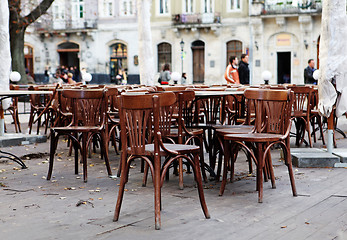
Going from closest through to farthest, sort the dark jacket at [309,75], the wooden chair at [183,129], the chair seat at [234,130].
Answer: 1. the wooden chair at [183,129]
2. the chair seat at [234,130]
3. the dark jacket at [309,75]

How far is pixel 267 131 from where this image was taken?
6277mm

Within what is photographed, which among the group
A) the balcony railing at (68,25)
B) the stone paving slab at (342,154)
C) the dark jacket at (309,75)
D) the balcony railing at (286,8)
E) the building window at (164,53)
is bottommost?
the stone paving slab at (342,154)

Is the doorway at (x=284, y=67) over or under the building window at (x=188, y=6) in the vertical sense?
under

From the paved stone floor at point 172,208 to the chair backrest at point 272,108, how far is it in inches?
24.0

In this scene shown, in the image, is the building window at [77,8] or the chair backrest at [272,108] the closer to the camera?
the chair backrest at [272,108]

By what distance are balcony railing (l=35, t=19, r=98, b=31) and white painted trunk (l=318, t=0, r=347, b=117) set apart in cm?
3432

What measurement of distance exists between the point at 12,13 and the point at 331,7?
17864 millimetres

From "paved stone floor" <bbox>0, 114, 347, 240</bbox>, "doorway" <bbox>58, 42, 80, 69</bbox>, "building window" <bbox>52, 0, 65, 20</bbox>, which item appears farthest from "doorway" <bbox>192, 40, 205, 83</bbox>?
"paved stone floor" <bbox>0, 114, 347, 240</bbox>

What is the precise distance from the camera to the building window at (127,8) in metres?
40.2

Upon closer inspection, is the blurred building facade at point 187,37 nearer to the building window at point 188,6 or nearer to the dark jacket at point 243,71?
the building window at point 188,6

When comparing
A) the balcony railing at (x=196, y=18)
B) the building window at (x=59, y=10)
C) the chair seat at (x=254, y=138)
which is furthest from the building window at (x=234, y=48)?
the chair seat at (x=254, y=138)

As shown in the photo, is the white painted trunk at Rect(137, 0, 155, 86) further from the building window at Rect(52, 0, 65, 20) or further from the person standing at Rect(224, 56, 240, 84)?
the building window at Rect(52, 0, 65, 20)

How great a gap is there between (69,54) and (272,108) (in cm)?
3863

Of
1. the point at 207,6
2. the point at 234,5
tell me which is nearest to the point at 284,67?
the point at 234,5
